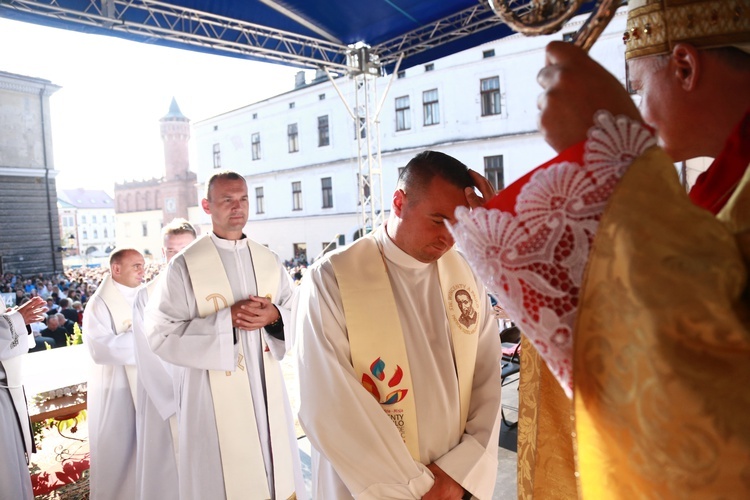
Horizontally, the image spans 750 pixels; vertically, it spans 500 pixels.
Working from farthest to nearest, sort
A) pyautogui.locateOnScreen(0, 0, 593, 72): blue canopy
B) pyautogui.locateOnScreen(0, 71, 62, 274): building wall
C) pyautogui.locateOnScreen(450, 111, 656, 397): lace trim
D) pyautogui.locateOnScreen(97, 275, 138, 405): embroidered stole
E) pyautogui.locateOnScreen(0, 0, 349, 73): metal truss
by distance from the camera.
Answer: pyautogui.locateOnScreen(0, 71, 62, 274): building wall
pyautogui.locateOnScreen(0, 0, 593, 72): blue canopy
pyautogui.locateOnScreen(0, 0, 349, 73): metal truss
pyautogui.locateOnScreen(97, 275, 138, 405): embroidered stole
pyautogui.locateOnScreen(450, 111, 656, 397): lace trim

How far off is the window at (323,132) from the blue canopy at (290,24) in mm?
17235

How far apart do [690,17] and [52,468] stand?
614 centimetres

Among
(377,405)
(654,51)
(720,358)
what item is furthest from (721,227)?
(377,405)

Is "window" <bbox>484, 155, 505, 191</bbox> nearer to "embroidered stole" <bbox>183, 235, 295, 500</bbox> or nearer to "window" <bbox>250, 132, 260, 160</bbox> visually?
"window" <bbox>250, 132, 260, 160</bbox>

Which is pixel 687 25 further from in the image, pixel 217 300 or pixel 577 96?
pixel 217 300

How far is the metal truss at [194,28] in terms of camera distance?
203 inches

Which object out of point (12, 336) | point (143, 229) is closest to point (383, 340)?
point (12, 336)

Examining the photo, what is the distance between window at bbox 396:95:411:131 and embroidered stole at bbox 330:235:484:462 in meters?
19.8

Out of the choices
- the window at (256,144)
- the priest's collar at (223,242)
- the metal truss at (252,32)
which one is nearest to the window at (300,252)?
the window at (256,144)

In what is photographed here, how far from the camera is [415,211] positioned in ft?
6.75

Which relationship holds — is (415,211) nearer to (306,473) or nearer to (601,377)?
(601,377)

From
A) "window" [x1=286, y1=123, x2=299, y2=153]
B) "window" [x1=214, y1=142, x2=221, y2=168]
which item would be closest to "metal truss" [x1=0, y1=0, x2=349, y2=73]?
"window" [x1=286, y1=123, x2=299, y2=153]

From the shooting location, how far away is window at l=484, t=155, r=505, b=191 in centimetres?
1855

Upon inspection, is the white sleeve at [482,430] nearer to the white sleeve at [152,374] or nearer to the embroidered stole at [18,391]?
the white sleeve at [152,374]
